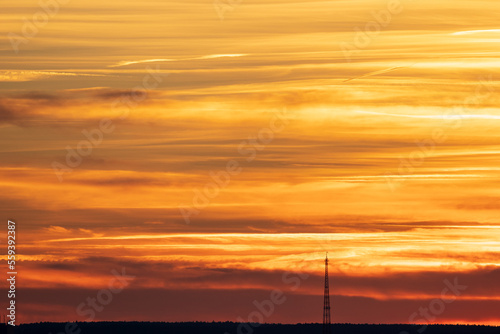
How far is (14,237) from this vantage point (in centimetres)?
13550

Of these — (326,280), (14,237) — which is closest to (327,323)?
(326,280)

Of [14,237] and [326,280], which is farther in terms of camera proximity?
[326,280]

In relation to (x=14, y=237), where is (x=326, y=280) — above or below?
above

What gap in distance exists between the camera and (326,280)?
17750cm

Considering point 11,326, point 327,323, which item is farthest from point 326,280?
point 11,326

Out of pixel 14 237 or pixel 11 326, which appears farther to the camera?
pixel 11 326

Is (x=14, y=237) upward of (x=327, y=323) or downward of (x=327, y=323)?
downward

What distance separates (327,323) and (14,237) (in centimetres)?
6088

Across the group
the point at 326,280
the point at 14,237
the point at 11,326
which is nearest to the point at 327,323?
the point at 326,280

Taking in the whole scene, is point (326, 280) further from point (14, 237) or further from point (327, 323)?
point (14, 237)

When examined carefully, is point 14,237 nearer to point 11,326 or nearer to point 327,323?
point 11,326

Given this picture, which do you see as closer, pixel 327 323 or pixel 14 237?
pixel 14 237

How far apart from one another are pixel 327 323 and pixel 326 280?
33.7 feet

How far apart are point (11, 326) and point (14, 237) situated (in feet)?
156
